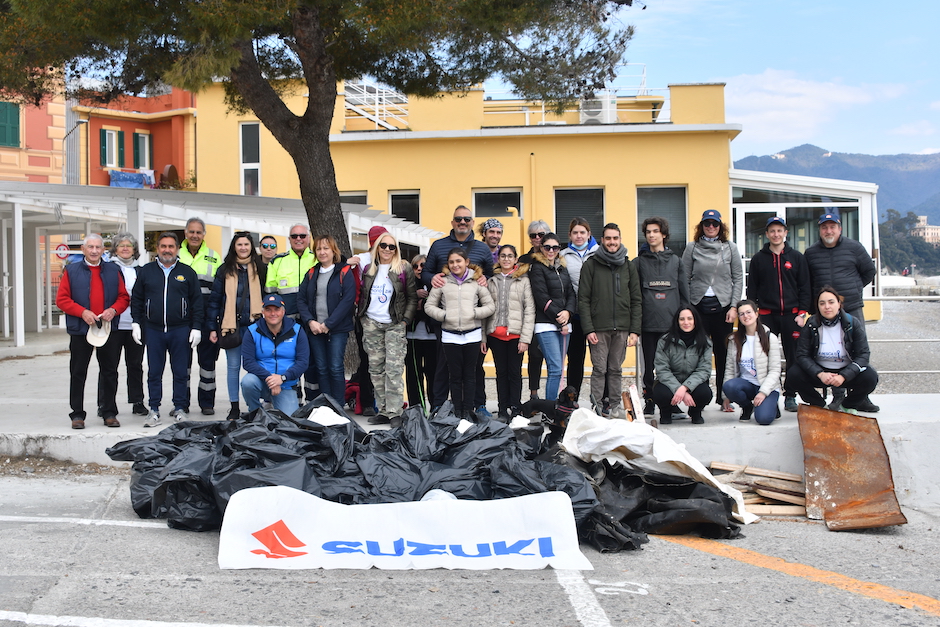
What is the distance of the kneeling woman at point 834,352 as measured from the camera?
667cm

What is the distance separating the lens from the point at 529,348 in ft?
24.8

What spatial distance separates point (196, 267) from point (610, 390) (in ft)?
13.5

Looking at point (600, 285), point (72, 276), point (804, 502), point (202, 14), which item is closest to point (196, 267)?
point (72, 276)

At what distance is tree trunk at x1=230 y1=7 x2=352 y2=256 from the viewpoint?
8844mm

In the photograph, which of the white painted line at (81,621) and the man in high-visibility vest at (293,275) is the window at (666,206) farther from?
the white painted line at (81,621)

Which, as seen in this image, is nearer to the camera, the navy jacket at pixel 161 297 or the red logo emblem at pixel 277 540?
the red logo emblem at pixel 277 540

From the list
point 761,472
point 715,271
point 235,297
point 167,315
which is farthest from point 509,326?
point 167,315

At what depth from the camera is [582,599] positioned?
3973 mm

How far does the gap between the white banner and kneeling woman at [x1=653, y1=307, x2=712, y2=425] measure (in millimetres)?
2572

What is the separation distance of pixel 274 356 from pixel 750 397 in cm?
425

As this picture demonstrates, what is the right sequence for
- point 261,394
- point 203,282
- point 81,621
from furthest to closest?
point 203,282 → point 261,394 → point 81,621

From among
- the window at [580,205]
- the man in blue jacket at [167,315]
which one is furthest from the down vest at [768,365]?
the window at [580,205]

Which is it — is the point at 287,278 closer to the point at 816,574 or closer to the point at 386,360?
the point at 386,360

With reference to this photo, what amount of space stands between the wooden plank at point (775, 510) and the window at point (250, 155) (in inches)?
551
